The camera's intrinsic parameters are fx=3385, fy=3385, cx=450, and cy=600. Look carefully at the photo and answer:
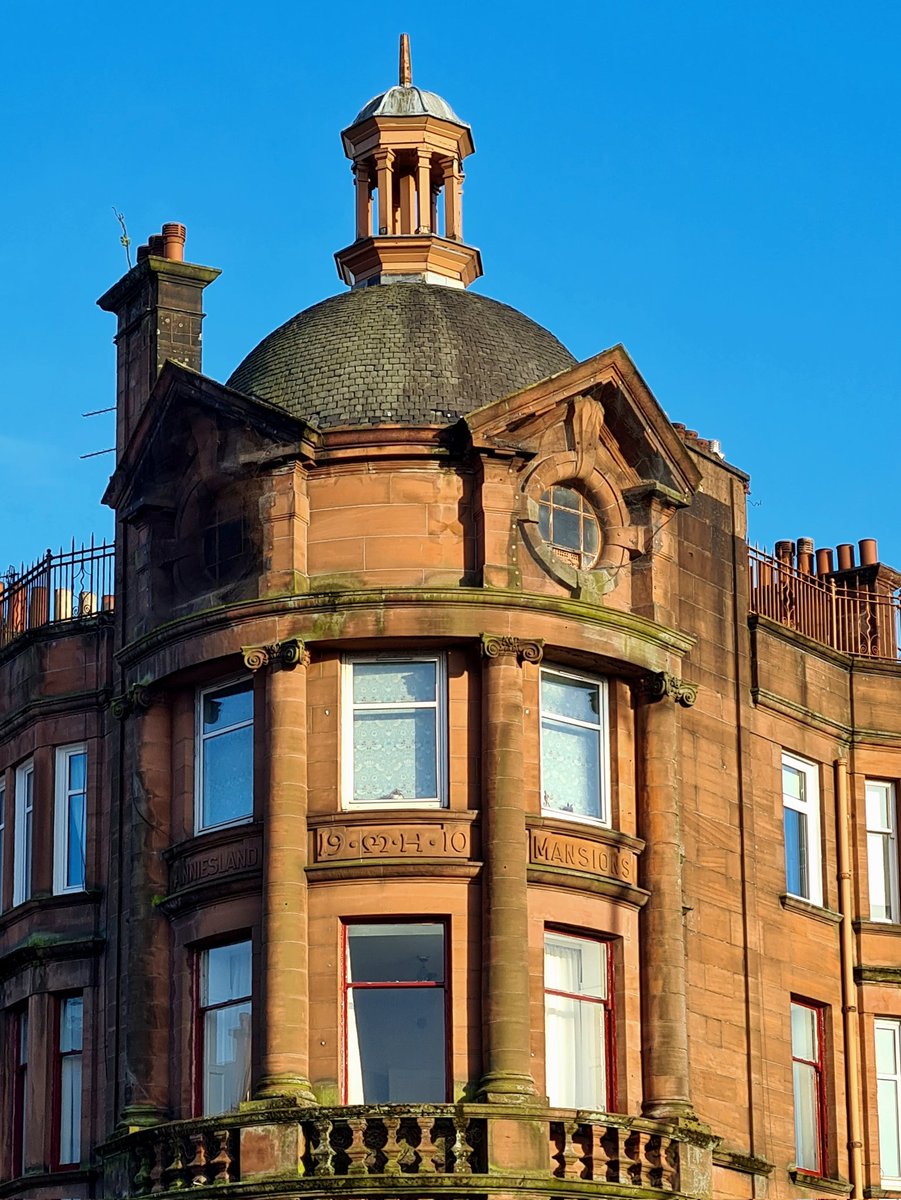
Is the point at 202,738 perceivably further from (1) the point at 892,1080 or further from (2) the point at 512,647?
(1) the point at 892,1080

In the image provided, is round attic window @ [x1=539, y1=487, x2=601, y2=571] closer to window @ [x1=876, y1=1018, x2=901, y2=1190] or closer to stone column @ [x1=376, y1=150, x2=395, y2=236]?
stone column @ [x1=376, y1=150, x2=395, y2=236]

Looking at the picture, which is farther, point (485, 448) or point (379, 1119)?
point (485, 448)

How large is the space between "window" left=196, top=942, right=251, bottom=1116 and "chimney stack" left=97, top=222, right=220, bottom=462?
8.78 meters

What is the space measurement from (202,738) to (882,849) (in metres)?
12.3

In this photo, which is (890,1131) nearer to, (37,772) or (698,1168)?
(698,1168)

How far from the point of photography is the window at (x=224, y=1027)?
46.3m

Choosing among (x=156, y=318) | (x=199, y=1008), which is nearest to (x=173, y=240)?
(x=156, y=318)

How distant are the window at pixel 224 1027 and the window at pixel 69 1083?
390 centimetres

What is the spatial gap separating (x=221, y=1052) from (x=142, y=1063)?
4.14ft

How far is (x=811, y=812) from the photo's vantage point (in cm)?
5353

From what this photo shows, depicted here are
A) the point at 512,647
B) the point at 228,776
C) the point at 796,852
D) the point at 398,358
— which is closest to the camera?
the point at 512,647

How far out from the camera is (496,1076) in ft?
147

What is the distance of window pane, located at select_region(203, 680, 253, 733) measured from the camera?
47.7 m

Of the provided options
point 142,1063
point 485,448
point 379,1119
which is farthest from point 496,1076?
point 485,448
